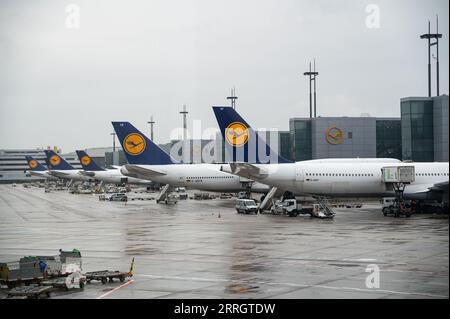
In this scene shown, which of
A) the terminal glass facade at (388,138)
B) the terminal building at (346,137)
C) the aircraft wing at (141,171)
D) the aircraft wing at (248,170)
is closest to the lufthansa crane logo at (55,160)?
the terminal building at (346,137)

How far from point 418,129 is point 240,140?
2673 centimetres

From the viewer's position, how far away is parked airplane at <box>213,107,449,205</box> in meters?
65.9

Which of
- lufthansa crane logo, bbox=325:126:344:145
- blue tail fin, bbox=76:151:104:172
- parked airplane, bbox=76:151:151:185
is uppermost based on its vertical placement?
lufthansa crane logo, bbox=325:126:344:145

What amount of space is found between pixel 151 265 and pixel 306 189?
36987 millimetres

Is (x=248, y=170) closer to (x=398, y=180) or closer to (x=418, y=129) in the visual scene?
(x=398, y=180)

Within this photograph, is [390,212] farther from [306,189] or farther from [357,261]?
[357,261]

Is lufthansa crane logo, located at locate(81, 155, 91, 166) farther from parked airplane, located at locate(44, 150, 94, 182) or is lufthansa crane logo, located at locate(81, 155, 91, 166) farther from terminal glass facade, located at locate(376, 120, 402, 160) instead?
terminal glass facade, located at locate(376, 120, 402, 160)

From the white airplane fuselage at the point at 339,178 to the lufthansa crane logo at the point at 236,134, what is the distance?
11.1ft

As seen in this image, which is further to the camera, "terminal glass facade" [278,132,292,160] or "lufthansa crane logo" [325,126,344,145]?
"terminal glass facade" [278,132,292,160]

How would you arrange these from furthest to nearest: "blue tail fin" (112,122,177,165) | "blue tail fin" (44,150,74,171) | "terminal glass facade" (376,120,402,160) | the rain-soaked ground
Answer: "blue tail fin" (44,150,74,171) → "terminal glass facade" (376,120,402,160) → "blue tail fin" (112,122,177,165) → the rain-soaked ground

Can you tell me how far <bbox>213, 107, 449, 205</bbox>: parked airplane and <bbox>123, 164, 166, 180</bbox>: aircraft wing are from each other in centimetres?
1849

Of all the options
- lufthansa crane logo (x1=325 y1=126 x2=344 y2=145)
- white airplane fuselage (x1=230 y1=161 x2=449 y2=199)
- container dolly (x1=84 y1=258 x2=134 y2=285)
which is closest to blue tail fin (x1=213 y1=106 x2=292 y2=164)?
white airplane fuselage (x1=230 y1=161 x2=449 y2=199)
